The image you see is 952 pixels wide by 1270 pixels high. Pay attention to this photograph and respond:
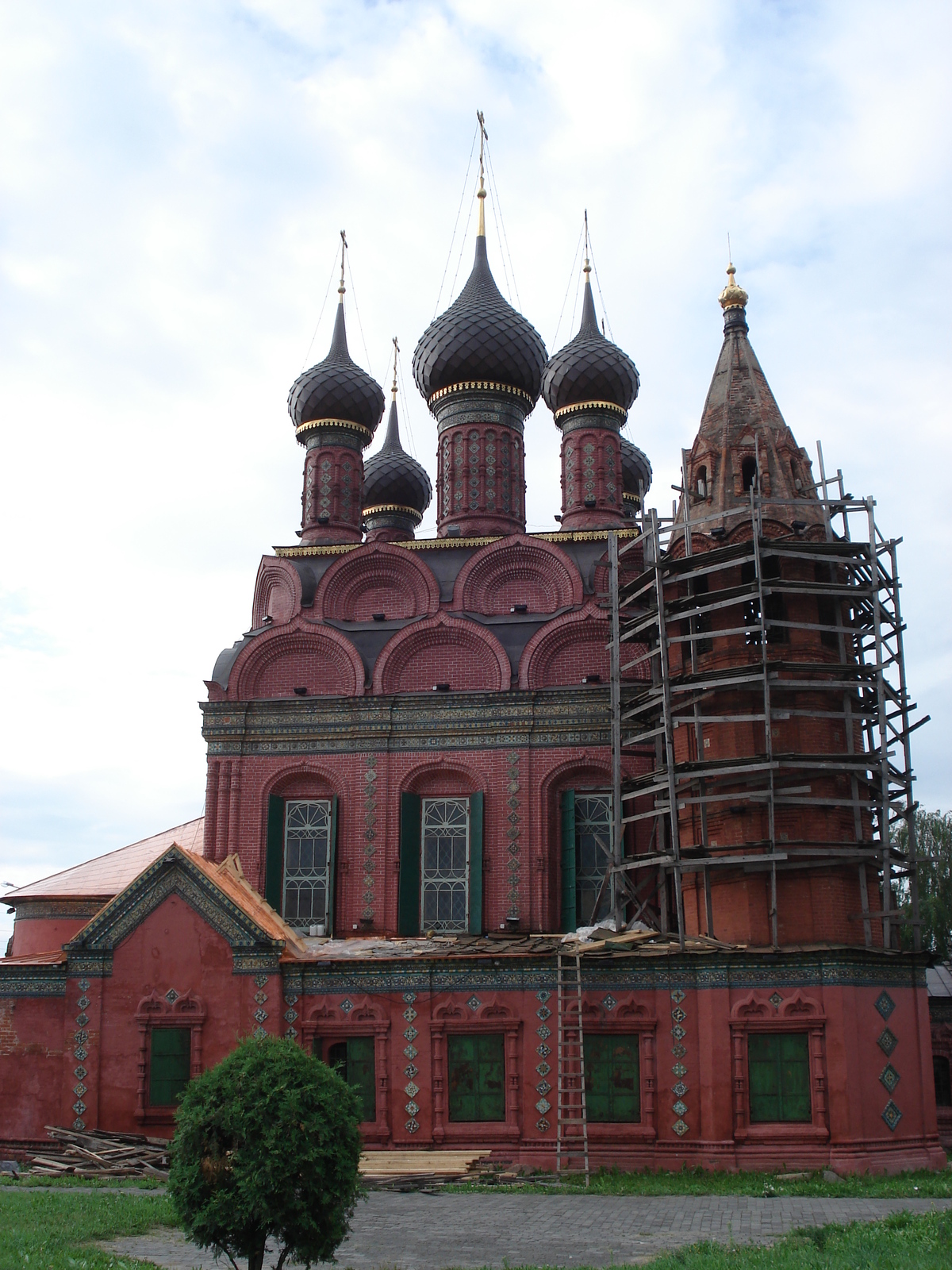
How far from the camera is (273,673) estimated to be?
1914 cm

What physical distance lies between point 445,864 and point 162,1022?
14.2ft

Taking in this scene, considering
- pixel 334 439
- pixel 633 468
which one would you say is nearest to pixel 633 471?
pixel 633 468

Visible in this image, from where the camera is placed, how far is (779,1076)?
1379 centimetres

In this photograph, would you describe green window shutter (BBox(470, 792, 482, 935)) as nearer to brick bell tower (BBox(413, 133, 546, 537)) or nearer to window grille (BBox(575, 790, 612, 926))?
window grille (BBox(575, 790, 612, 926))

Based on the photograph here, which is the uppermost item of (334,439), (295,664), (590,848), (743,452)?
(334,439)

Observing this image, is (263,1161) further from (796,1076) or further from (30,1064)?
(30,1064)

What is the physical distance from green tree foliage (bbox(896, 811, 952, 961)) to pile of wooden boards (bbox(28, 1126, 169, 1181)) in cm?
1512

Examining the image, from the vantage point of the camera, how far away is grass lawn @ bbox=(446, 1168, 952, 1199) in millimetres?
12172

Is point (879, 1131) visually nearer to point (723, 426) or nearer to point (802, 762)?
point (802, 762)

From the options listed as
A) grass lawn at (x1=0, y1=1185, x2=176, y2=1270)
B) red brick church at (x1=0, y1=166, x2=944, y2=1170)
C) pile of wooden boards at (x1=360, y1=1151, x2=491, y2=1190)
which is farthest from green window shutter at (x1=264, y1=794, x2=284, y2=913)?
grass lawn at (x1=0, y1=1185, x2=176, y2=1270)

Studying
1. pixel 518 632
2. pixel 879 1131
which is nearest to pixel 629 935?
pixel 879 1131

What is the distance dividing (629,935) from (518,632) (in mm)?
5273

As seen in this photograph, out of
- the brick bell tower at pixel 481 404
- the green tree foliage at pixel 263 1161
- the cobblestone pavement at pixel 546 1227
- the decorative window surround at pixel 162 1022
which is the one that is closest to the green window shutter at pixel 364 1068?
the decorative window surround at pixel 162 1022

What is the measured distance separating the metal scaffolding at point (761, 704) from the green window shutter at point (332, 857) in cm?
373
